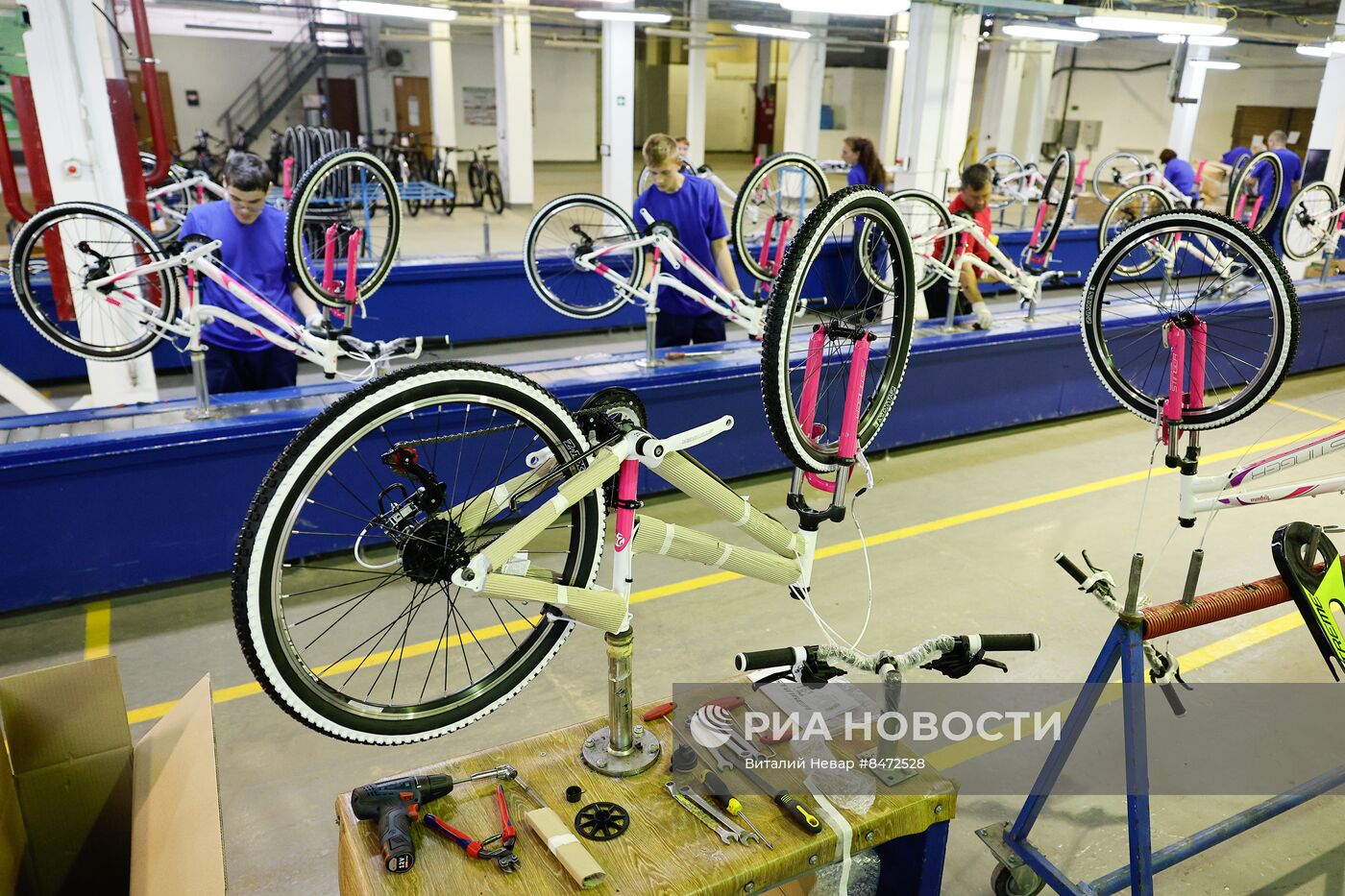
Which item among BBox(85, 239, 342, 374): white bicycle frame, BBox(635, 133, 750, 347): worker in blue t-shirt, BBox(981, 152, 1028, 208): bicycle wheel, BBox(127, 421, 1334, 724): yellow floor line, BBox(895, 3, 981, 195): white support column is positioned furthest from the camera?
BBox(981, 152, 1028, 208): bicycle wheel

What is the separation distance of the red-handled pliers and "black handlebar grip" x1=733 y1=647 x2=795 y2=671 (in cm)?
53

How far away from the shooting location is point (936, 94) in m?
6.44

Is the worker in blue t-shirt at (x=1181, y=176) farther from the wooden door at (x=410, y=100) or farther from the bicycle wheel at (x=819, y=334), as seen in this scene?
the wooden door at (x=410, y=100)

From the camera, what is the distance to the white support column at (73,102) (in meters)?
4.22

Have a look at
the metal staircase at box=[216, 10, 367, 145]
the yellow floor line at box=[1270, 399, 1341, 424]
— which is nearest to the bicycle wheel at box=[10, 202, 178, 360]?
the yellow floor line at box=[1270, 399, 1341, 424]

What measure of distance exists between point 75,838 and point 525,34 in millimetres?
12229

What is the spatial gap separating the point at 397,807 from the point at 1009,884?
1606mm

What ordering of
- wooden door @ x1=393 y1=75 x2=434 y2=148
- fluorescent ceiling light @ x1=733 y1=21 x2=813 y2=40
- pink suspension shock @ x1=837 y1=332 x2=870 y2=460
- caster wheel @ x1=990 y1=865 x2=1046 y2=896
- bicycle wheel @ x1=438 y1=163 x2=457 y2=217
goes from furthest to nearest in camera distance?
1. wooden door @ x1=393 y1=75 x2=434 y2=148
2. bicycle wheel @ x1=438 y1=163 x2=457 y2=217
3. fluorescent ceiling light @ x1=733 y1=21 x2=813 y2=40
4. caster wheel @ x1=990 y1=865 x2=1046 y2=896
5. pink suspension shock @ x1=837 y1=332 x2=870 y2=460

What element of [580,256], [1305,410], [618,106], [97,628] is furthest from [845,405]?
[618,106]

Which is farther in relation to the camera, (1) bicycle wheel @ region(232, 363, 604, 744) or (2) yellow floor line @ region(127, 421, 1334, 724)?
(2) yellow floor line @ region(127, 421, 1334, 724)

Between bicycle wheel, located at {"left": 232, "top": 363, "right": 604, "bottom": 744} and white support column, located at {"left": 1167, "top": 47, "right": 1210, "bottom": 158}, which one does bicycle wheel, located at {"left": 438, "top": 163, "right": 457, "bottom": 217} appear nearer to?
white support column, located at {"left": 1167, "top": 47, "right": 1210, "bottom": 158}

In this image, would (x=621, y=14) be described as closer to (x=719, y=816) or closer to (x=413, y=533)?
(x=413, y=533)

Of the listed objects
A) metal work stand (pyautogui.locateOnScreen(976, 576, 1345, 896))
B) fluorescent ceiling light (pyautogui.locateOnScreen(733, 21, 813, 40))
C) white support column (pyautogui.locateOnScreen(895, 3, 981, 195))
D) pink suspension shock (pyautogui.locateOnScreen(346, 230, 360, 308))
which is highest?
fluorescent ceiling light (pyautogui.locateOnScreen(733, 21, 813, 40))

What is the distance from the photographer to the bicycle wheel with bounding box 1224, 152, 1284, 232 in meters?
8.08
